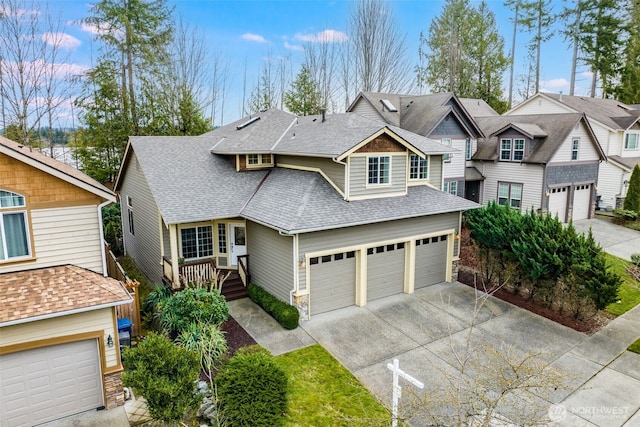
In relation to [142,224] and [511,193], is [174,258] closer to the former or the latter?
[142,224]

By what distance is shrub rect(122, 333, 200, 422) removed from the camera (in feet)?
24.7

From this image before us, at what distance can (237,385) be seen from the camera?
8.00m

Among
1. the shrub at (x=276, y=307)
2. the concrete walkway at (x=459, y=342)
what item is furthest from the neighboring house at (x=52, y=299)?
the shrub at (x=276, y=307)

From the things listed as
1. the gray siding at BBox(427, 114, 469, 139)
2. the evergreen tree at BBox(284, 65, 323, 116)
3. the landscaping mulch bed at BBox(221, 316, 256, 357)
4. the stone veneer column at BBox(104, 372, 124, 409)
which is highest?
the evergreen tree at BBox(284, 65, 323, 116)

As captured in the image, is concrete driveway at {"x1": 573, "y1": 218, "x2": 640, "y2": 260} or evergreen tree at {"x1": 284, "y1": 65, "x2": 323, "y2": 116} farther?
evergreen tree at {"x1": 284, "y1": 65, "x2": 323, "y2": 116}

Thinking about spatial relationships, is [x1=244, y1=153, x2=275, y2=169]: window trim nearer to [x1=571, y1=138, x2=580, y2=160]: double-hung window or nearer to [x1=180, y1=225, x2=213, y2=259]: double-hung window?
[x1=180, y1=225, x2=213, y2=259]: double-hung window

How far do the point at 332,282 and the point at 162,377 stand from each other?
7.23 meters

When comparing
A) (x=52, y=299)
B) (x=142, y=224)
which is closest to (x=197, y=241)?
A: (x=142, y=224)

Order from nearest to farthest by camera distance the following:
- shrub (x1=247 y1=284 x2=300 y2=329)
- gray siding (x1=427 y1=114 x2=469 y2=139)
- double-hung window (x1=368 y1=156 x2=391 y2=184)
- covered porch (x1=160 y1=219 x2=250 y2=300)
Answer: shrub (x1=247 y1=284 x2=300 y2=329) → covered porch (x1=160 y1=219 x2=250 y2=300) → double-hung window (x1=368 y1=156 x2=391 y2=184) → gray siding (x1=427 y1=114 x2=469 y2=139)

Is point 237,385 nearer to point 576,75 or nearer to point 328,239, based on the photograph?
point 328,239

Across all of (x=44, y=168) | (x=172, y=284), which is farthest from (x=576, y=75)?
(x=44, y=168)

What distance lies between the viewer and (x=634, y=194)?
25.8m

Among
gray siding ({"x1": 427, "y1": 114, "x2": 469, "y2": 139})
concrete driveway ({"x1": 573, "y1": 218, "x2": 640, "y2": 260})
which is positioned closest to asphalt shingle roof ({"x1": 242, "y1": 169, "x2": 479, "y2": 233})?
gray siding ({"x1": 427, "y1": 114, "x2": 469, "y2": 139})

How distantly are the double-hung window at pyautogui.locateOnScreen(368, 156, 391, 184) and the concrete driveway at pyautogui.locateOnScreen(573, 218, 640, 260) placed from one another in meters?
13.2
